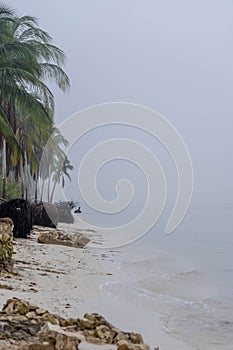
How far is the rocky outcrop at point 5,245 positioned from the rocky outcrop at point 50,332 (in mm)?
4139

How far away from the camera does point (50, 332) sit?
459cm

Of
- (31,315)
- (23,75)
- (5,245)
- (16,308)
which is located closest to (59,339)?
(31,315)

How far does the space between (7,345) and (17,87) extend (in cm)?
1348

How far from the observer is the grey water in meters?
7.70

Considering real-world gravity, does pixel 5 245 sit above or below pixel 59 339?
above

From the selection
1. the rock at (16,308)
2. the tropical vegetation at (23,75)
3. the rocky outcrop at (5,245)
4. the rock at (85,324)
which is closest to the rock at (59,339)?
the rock at (85,324)

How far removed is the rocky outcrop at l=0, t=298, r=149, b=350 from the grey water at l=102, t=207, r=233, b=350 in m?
1.90

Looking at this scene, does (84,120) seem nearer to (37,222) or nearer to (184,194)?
(184,194)

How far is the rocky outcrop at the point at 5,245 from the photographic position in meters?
9.86

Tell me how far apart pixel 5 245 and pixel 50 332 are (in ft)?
18.1

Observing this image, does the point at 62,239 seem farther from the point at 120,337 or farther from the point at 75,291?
the point at 120,337

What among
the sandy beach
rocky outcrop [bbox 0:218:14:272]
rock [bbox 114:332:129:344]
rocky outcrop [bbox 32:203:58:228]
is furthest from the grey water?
rocky outcrop [bbox 32:203:58:228]

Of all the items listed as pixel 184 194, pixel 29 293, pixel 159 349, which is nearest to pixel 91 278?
pixel 29 293

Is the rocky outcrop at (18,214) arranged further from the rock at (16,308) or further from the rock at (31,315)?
the rock at (31,315)
